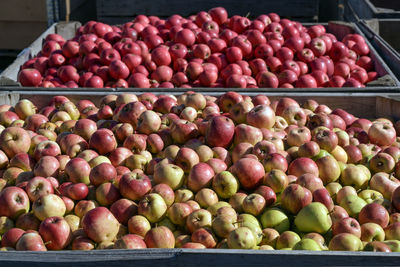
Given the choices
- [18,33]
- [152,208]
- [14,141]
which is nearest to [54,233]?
[152,208]

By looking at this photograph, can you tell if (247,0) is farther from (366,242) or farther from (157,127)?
(366,242)

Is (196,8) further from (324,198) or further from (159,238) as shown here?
(159,238)

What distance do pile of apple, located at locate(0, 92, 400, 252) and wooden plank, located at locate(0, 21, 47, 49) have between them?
15.9 feet

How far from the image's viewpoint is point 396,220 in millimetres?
2514

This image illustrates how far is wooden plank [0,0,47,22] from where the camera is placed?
7.95 meters

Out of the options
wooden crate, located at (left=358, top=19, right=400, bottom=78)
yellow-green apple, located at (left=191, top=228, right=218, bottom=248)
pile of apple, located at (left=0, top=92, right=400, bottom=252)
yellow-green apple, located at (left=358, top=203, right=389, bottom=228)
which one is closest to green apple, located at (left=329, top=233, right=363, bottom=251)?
pile of apple, located at (left=0, top=92, right=400, bottom=252)

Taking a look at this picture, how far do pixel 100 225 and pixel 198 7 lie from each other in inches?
191

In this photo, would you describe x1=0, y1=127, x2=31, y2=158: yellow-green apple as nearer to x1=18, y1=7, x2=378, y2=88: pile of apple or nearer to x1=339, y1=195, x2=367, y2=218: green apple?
x1=18, y1=7, x2=378, y2=88: pile of apple

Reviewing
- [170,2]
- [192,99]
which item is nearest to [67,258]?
[192,99]

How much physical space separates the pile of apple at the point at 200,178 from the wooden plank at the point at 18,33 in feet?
15.9

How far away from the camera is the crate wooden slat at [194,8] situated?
265 inches

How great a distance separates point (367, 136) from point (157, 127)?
4.26ft

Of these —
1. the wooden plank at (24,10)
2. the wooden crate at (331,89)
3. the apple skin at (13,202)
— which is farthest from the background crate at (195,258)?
the wooden plank at (24,10)

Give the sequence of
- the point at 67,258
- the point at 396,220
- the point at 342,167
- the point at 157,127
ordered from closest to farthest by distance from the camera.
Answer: the point at 67,258, the point at 396,220, the point at 342,167, the point at 157,127
